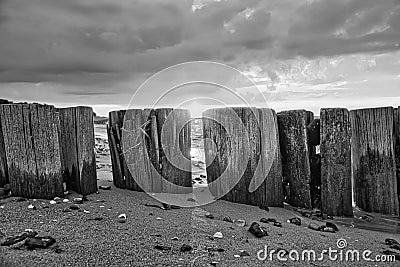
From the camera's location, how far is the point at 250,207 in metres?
5.23

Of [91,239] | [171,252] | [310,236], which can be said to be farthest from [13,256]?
[310,236]

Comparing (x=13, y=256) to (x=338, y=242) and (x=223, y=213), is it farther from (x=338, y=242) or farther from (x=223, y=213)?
(x=338, y=242)

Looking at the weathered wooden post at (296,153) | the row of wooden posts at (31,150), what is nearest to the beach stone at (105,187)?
the row of wooden posts at (31,150)

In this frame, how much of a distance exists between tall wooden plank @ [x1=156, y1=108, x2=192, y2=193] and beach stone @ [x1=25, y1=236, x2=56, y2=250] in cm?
228

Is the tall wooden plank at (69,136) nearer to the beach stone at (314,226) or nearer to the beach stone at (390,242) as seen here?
the beach stone at (314,226)

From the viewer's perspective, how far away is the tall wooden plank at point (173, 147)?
17.5ft

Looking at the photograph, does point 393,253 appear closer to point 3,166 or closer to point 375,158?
point 375,158

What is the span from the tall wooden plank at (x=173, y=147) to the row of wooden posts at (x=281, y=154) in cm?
1

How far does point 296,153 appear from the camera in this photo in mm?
5258

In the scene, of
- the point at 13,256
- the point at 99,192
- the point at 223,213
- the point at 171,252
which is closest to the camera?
the point at 13,256

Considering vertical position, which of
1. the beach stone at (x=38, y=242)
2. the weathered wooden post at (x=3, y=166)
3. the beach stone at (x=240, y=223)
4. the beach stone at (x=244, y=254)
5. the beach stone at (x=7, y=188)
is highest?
the weathered wooden post at (x=3, y=166)

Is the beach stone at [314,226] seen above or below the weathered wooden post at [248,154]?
below

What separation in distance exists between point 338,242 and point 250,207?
4.63 ft

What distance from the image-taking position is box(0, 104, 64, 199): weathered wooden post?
459 centimetres
